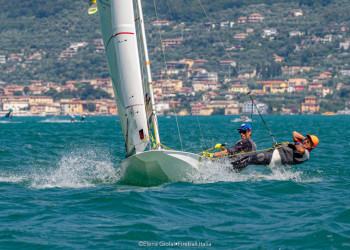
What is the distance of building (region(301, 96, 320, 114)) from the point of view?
158 m

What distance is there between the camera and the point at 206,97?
17400 centimetres

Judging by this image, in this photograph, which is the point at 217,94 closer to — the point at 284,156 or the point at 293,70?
the point at 293,70

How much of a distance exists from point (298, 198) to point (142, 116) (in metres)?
3.24

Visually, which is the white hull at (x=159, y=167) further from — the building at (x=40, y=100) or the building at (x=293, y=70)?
the building at (x=293, y=70)

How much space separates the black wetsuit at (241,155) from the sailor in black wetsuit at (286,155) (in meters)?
0.10

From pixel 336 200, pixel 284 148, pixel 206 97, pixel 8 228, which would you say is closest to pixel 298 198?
pixel 336 200

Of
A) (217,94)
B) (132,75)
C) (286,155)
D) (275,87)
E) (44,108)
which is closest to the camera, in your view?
(132,75)

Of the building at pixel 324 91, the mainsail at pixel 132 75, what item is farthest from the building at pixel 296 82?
the mainsail at pixel 132 75

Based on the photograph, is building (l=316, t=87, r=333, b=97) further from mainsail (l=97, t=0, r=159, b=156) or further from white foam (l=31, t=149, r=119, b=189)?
mainsail (l=97, t=0, r=159, b=156)

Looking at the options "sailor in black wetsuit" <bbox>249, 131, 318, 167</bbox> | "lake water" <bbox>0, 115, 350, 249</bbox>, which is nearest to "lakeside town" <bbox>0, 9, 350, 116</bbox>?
"lake water" <bbox>0, 115, 350, 249</bbox>

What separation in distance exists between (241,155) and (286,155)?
86 centimetres

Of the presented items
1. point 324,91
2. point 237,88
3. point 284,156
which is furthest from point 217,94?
point 284,156

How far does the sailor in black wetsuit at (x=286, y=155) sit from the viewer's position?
12.9 m

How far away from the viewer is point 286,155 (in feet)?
42.6
